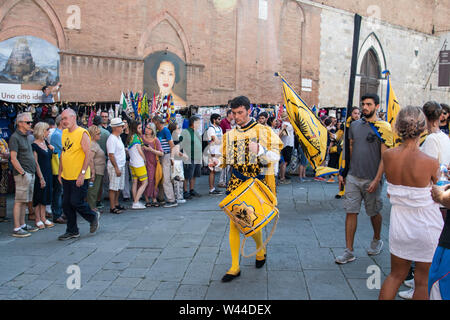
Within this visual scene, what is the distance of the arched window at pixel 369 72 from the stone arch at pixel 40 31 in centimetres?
1793

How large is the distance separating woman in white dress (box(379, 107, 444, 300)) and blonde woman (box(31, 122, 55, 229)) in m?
5.31

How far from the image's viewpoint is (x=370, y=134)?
4.90 metres

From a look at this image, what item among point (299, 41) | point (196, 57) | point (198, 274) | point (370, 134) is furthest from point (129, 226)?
point (299, 41)

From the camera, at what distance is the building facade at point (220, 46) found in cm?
1484

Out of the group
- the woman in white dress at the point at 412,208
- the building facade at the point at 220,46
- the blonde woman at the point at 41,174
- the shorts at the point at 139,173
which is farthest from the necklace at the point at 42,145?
the building facade at the point at 220,46

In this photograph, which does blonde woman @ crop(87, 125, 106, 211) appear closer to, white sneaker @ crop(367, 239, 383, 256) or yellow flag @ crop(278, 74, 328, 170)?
yellow flag @ crop(278, 74, 328, 170)

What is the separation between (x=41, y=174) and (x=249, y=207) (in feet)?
13.2

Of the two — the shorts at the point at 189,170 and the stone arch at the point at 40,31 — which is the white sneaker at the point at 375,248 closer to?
the shorts at the point at 189,170

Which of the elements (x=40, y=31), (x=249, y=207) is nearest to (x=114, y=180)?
(x=249, y=207)

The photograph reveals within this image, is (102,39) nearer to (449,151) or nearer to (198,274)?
(198,274)

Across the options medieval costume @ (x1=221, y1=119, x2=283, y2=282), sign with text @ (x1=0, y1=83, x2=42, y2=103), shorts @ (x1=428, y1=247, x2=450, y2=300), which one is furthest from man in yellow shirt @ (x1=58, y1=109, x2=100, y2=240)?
sign with text @ (x1=0, y1=83, x2=42, y2=103)

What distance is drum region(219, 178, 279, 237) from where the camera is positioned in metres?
4.11

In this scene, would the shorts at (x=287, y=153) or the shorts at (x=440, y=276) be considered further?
the shorts at (x=287, y=153)
